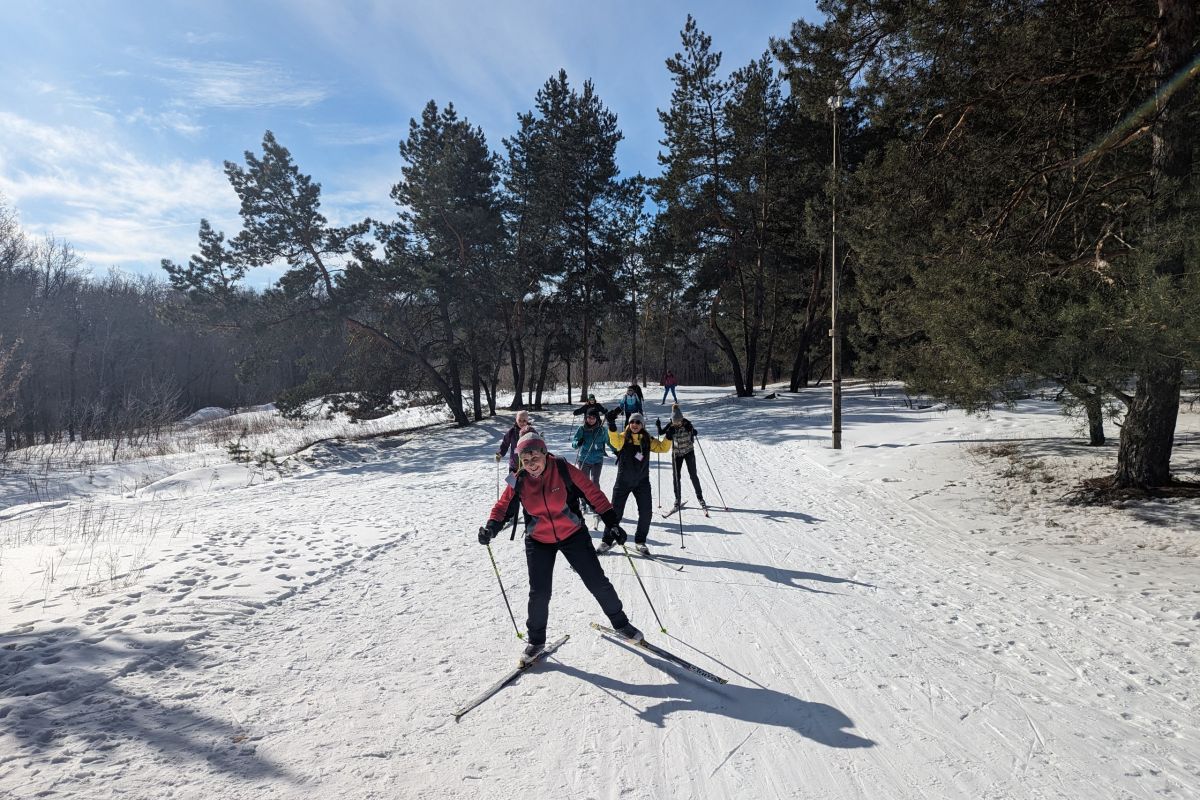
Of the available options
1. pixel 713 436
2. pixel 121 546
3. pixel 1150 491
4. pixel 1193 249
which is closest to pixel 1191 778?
pixel 1193 249

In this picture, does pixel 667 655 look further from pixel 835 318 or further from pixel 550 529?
pixel 835 318

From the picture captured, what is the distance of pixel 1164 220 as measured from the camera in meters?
6.77

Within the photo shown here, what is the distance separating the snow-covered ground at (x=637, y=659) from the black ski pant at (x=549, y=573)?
1.18 feet

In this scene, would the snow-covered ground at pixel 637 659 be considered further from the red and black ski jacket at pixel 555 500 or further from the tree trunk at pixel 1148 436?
the red and black ski jacket at pixel 555 500

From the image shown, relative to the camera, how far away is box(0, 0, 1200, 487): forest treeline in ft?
24.6

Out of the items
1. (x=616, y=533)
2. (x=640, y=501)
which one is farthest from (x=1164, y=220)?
(x=616, y=533)

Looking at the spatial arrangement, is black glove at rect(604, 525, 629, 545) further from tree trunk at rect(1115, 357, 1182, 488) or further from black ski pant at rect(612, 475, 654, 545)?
tree trunk at rect(1115, 357, 1182, 488)

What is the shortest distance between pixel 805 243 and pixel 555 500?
24527mm

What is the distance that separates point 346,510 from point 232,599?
488 centimetres

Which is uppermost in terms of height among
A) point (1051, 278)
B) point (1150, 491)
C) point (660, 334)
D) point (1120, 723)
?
point (660, 334)

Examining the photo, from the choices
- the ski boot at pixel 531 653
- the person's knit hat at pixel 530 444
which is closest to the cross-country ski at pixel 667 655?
the ski boot at pixel 531 653

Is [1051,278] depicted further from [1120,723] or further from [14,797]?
[14,797]

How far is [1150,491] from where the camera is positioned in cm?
845

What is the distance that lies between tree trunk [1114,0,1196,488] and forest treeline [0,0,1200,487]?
0.12 feet
